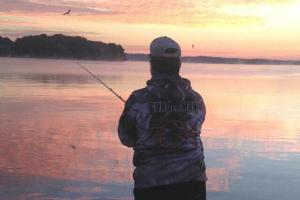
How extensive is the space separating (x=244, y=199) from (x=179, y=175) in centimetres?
587

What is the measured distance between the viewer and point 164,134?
386 centimetres

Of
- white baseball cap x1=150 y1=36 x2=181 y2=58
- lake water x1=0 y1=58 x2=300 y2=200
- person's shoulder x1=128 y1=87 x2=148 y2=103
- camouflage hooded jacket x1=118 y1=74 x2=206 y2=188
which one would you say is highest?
white baseball cap x1=150 y1=36 x2=181 y2=58

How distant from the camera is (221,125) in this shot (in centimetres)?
1870

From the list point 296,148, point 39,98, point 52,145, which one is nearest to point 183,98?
point 52,145

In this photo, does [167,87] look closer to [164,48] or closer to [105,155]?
[164,48]

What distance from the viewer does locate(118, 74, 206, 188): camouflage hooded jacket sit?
385cm

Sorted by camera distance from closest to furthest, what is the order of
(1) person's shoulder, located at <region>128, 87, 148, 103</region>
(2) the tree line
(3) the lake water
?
(1) person's shoulder, located at <region>128, 87, 148, 103</region>, (3) the lake water, (2) the tree line

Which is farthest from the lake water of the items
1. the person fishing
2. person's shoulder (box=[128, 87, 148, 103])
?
person's shoulder (box=[128, 87, 148, 103])

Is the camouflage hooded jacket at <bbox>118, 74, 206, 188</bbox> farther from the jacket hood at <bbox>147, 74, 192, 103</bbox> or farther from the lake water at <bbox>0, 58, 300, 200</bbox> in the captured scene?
the lake water at <bbox>0, 58, 300, 200</bbox>

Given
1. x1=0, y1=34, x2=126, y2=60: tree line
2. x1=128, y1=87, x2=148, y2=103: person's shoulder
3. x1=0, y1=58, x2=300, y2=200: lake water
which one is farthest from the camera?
x1=0, y1=34, x2=126, y2=60: tree line

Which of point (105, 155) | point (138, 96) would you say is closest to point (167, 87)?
point (138, 96)

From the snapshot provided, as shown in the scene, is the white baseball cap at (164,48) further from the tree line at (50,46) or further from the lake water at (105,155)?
the tree line at (50,46)

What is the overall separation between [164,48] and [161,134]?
0.55 meters

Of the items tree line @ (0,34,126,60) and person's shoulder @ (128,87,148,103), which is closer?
person's shoulder @ (128,87,148,103)
